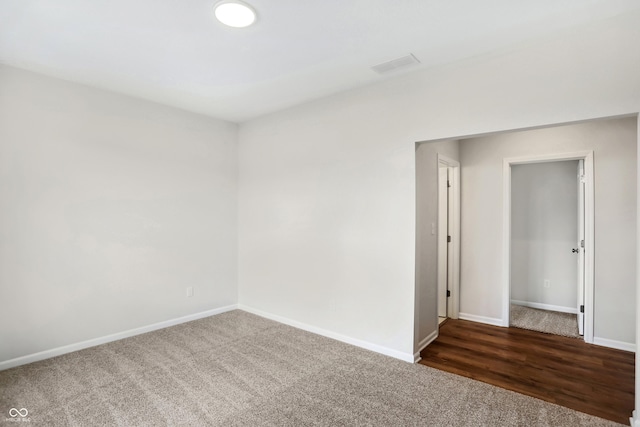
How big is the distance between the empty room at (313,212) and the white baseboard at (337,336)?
2cm

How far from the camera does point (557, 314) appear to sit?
4.46 metres

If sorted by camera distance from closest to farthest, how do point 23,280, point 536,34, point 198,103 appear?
point 536,34 < point 23,280 < point 198,103

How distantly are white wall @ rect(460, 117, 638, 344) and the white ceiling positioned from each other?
156 cm

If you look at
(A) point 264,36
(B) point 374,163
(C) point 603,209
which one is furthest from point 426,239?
(A) point 264,36

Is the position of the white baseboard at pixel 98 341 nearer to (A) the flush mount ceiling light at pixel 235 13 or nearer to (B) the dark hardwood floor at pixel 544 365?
(B) the dark hardwood floor at pixel 544 365

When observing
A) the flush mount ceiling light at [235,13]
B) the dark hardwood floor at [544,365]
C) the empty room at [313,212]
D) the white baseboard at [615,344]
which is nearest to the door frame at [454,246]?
the empty room at [313,212]

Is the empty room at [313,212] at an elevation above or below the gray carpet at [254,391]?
above

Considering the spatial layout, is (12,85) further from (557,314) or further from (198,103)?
(557,314)

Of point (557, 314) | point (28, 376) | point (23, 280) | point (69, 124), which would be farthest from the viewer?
point (557, 314)

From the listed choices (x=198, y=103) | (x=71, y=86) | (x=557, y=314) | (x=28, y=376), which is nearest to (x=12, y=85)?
(x=71, y=86)

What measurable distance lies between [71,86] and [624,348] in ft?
19.8

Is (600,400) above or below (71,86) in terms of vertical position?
below

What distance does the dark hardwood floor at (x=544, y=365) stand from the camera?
240 cm

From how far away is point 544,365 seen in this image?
293cm
